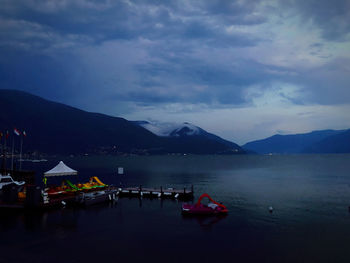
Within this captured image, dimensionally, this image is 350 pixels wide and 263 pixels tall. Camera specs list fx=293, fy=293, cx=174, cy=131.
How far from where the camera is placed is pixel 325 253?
32.6 m

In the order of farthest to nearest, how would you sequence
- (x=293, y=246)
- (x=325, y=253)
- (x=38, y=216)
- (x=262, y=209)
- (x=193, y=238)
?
(x=262, y=209) < (x=38, y=216) < (x=193, y=238) < (x=293, y=246) < (x=325, y=253)

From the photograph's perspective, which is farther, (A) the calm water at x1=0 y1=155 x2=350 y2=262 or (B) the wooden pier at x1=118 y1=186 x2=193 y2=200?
(B) the wooden pier at x1=118 y1=186 x2=193 y2=200

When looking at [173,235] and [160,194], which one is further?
[160,194]

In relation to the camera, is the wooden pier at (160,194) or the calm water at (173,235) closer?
the calm water at (173,235)

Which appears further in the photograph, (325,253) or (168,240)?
(168,240)

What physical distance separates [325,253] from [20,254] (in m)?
32.8

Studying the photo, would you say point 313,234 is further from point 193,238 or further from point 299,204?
point 299,204

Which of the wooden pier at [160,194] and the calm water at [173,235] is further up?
the wooden pier at [160,194]

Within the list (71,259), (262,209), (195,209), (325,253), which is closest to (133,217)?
(195,209)

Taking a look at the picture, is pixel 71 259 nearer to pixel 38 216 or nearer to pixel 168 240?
pixel 168 240

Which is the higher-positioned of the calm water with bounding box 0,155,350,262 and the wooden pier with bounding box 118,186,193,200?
the wooden pier with bounding box 118,186,193,200

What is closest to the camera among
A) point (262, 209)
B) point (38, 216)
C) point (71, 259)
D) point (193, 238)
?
point (71, 259)

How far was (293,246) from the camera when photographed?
3469 cm

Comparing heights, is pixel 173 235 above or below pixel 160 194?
below
